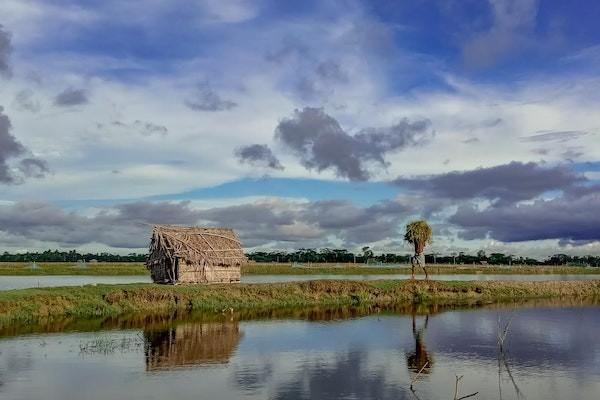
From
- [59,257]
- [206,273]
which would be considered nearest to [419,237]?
[206,273]

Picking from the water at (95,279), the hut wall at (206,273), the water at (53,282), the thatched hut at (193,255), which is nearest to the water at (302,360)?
the hut wall at (206,273)

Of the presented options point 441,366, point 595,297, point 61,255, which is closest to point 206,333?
point 441,366

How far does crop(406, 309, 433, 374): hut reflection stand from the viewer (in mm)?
24812

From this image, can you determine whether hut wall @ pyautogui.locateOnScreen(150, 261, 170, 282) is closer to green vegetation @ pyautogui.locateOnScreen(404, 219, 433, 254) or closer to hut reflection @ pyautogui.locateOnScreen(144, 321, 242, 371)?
hut reflection @ pyautogui.locateOnScreen(144, 321, 242, 371)

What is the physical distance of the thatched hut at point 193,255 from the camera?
162ft

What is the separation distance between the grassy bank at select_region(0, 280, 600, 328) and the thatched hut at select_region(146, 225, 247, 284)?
16.1 feet

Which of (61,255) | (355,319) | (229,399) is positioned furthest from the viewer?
(61,255)

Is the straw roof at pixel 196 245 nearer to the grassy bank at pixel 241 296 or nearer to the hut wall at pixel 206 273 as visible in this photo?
the hut wall at pixel 206 273

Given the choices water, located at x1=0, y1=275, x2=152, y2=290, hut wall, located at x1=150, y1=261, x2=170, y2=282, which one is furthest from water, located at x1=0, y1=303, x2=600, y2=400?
water, located at x1=0, y1=275, x2=152, y2=290

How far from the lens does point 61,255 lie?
172 meters

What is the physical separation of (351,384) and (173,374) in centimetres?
651

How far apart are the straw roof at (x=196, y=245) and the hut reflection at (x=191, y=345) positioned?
13.2 metres

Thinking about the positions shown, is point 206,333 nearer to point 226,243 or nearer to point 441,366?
point 441,366

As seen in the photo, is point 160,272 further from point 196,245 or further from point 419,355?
point 419,355
